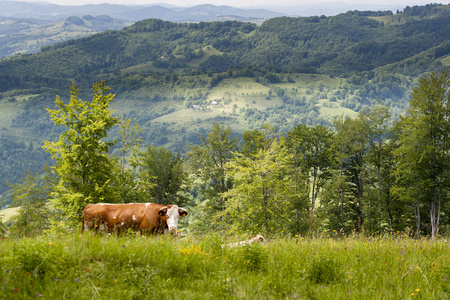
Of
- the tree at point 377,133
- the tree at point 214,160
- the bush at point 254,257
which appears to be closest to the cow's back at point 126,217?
the bush at point 254,257

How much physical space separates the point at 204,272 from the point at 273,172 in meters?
19.4

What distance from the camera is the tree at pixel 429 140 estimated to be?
27391 millimetres

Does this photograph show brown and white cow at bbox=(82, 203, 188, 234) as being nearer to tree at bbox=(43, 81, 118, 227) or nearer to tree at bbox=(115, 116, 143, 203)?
tree at bbox=(43, 81, 118, 227)

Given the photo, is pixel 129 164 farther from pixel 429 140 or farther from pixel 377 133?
pixel 377 133

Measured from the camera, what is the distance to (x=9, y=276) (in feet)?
14.2

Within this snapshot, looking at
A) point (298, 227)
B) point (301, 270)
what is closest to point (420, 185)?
point (298, 227)

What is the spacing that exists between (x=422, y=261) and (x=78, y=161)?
18.4m

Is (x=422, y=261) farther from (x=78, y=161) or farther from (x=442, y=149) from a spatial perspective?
(x=442, y=149)

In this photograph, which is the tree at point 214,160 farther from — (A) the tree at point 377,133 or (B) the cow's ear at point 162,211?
(B) the cow's ear at point 162,211

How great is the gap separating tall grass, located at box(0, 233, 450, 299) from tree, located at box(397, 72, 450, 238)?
24.1 meters

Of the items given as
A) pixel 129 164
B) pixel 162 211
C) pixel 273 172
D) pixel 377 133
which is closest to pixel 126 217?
pixel 162 211

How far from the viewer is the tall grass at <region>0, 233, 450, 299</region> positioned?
4.55 meters

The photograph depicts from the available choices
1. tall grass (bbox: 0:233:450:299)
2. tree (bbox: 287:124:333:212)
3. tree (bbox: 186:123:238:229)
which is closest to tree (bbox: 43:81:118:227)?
tall grass (bbox: 0:233:450:299)

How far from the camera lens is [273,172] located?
2447 centimetres
